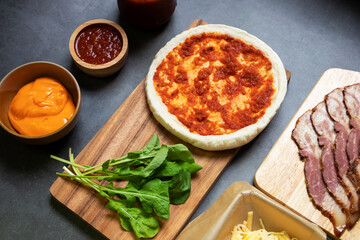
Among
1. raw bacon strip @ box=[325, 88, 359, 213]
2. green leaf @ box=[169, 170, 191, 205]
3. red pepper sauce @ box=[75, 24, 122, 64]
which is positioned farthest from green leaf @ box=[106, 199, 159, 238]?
raw bacon strip @ box=[325, 88, 359, 213]

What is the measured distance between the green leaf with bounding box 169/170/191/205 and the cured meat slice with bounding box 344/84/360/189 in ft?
4.51

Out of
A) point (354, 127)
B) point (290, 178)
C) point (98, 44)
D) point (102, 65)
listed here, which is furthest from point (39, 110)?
point (354, 127)

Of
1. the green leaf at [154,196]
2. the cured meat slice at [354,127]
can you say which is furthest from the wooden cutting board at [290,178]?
the green leaf at [154,196]

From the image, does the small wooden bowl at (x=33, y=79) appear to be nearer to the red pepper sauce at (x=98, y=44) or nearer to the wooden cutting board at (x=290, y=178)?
the red pepper sauce at (x=98, y=44)

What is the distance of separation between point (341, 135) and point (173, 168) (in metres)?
1.51

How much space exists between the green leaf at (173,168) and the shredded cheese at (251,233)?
0.58 m

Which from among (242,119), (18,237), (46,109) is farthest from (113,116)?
(18,237)

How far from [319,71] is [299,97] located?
386mm

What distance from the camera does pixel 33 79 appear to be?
12.1ft

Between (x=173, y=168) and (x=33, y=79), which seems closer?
(x=173, y=168)

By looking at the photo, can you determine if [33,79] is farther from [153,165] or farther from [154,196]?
[154,196]

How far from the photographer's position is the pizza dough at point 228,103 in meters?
3.34

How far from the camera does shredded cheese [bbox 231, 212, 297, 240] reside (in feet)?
9.93

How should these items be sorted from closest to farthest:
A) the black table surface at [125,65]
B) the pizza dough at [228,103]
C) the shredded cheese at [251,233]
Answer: the shredded cheese at [251,233] → the pizza dough at [228,103] → the black table surface at [125,65]
